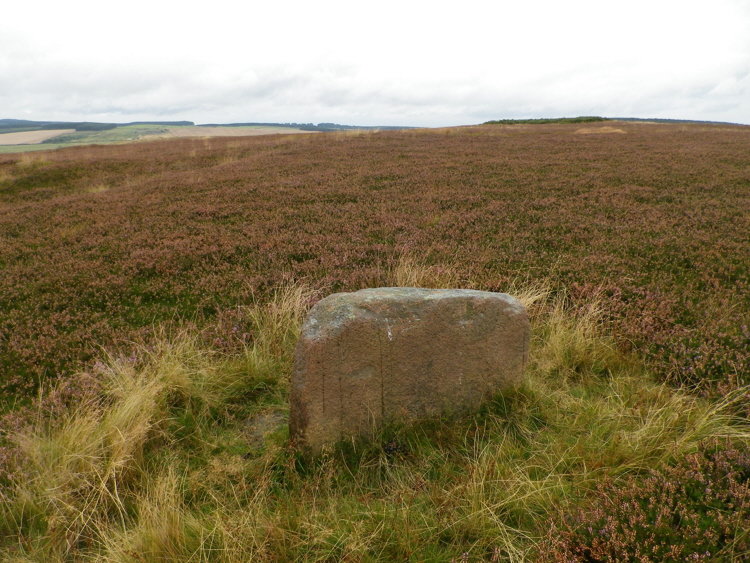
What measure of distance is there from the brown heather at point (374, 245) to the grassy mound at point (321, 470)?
943 millimetres

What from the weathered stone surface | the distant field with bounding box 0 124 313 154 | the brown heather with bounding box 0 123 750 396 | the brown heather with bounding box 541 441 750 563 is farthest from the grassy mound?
the distant field with bounding box 0 124 313 154

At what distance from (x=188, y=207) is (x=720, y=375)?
1229 cm

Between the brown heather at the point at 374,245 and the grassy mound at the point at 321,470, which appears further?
the brown heather at the point at 374,245

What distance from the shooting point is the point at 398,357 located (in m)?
3.73

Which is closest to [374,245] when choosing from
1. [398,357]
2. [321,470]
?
[398,357]

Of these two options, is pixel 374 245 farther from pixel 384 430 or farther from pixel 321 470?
pixel 321 470

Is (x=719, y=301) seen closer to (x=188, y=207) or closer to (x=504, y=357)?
(x=504, y=357)

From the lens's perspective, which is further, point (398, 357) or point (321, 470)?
point (398, 357)

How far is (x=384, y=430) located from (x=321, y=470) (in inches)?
27.9

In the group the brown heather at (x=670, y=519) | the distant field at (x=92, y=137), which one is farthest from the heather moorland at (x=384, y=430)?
the distant field at (x=92, y=137)

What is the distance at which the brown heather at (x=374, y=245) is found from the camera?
536cm

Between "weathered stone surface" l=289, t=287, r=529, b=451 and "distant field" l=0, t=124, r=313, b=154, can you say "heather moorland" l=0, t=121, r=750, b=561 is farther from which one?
"distant field" l=0, t=124, r=313, b=154

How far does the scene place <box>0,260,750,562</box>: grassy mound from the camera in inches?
104

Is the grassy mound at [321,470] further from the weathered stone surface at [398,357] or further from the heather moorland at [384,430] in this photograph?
the weathered stone surface at [398,357]
